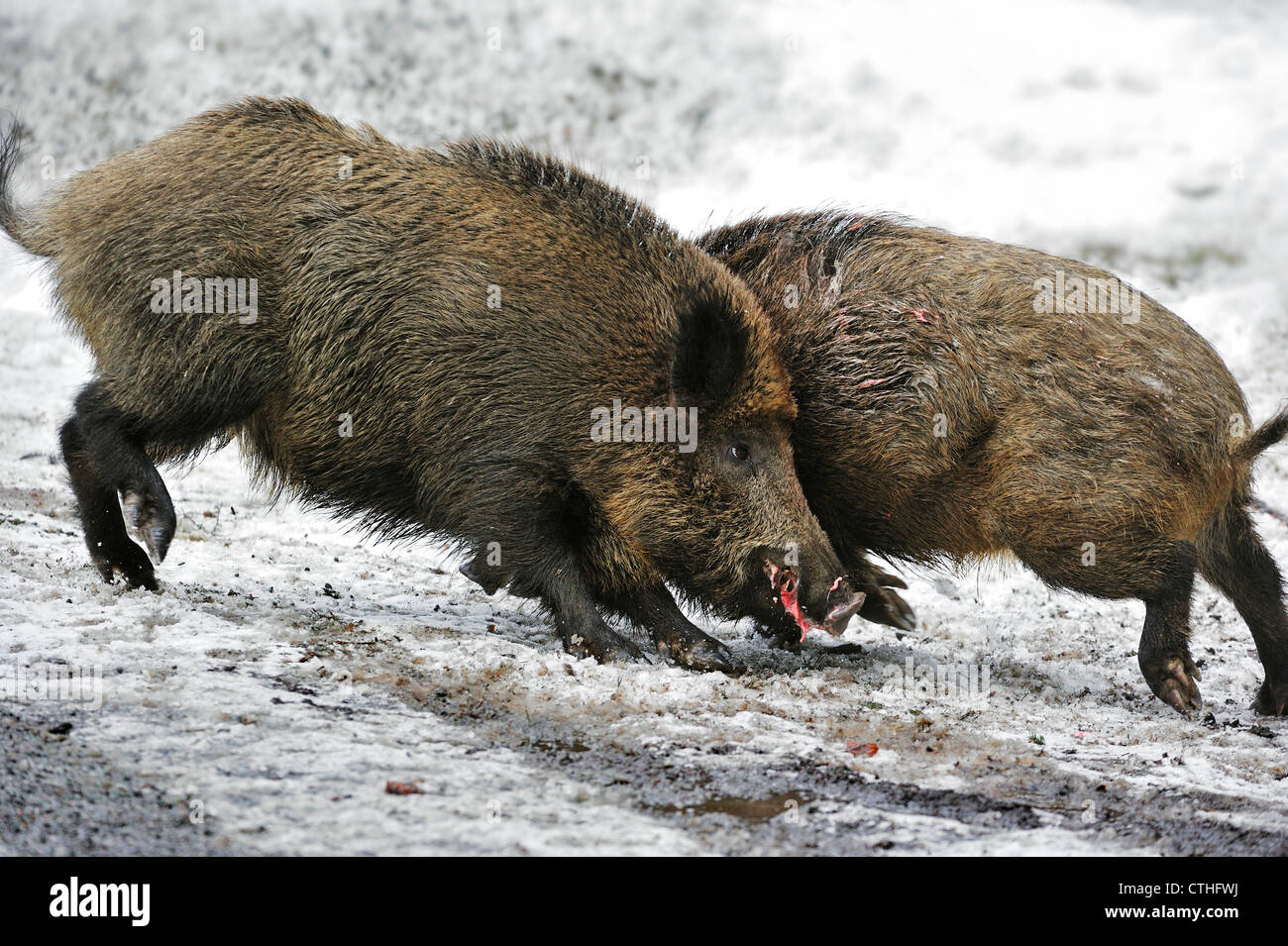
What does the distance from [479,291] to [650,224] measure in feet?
3.52

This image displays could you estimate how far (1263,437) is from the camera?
234 inches

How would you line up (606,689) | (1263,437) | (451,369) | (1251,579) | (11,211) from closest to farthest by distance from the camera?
(606,689), (1263,437), (451,369), (1251,579), (11,211)

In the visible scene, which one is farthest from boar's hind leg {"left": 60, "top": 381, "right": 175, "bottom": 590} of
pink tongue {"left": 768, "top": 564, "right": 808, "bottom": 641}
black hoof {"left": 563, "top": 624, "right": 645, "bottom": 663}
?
pink tongue {"left": 768, "top": 564, "right": 808, "bottom": 641}

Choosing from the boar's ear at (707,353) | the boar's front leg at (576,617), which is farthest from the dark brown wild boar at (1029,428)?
the boar's front leg at (576,617)

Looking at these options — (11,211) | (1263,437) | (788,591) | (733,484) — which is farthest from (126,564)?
(1263,437)

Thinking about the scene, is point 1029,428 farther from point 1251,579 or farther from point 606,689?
point 606,689

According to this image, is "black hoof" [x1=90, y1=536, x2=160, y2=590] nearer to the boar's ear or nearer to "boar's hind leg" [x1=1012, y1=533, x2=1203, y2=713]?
the boar's ear

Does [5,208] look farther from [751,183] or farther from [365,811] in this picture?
[751,183]

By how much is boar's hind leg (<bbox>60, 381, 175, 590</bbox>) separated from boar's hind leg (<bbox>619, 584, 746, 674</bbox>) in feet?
7.82

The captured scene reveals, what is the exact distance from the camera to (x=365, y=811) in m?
3.58

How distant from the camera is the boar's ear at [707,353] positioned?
587 cm

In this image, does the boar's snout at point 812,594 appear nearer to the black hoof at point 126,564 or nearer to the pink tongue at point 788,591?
the pink tongue at point 788,591

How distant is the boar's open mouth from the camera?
224 inches

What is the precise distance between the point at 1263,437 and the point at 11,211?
6.88 m
